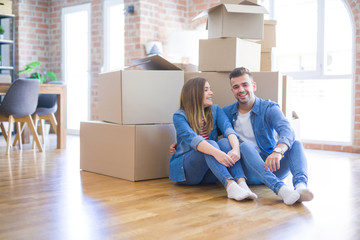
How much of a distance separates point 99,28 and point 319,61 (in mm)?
3206

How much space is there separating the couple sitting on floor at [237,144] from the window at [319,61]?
2.14 m

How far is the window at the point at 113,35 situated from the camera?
6.33 m

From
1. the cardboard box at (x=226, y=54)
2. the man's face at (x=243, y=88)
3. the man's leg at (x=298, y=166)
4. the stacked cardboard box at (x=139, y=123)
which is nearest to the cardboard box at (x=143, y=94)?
the stacked cardboard box at (x=139, y=123)

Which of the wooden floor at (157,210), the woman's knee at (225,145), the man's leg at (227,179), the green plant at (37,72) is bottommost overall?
the wooden floor at (157,210)

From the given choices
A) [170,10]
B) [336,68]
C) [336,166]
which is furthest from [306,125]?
[170,10]

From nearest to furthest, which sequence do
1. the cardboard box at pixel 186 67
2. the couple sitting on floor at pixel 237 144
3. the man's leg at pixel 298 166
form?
1. the man's leg at pixel 298 166
2. the couple sitting on floor at pixel 237 144
3. the cardboard box at pixel 186 67

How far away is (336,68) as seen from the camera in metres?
4.93

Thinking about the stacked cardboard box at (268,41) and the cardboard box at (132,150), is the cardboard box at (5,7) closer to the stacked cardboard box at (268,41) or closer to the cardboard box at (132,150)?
the cardboard box at (132,150)

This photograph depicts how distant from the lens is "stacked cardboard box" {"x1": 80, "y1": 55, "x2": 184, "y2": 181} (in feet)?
9.80

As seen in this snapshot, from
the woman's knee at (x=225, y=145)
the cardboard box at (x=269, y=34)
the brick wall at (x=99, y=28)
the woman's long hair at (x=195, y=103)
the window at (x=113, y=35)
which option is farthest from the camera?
the window at (x=113, y=35)

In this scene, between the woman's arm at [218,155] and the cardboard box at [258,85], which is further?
the cardboard box at [258,85]

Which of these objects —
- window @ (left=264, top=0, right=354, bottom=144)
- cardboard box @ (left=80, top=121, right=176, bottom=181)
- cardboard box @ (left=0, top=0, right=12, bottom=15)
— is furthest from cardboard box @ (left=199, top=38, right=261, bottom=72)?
cardboard box @ (left=0, top=0, right=12, bottom=15)

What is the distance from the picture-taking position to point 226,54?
3.07 m

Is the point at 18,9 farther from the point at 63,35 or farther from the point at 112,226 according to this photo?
the point at 112,226
